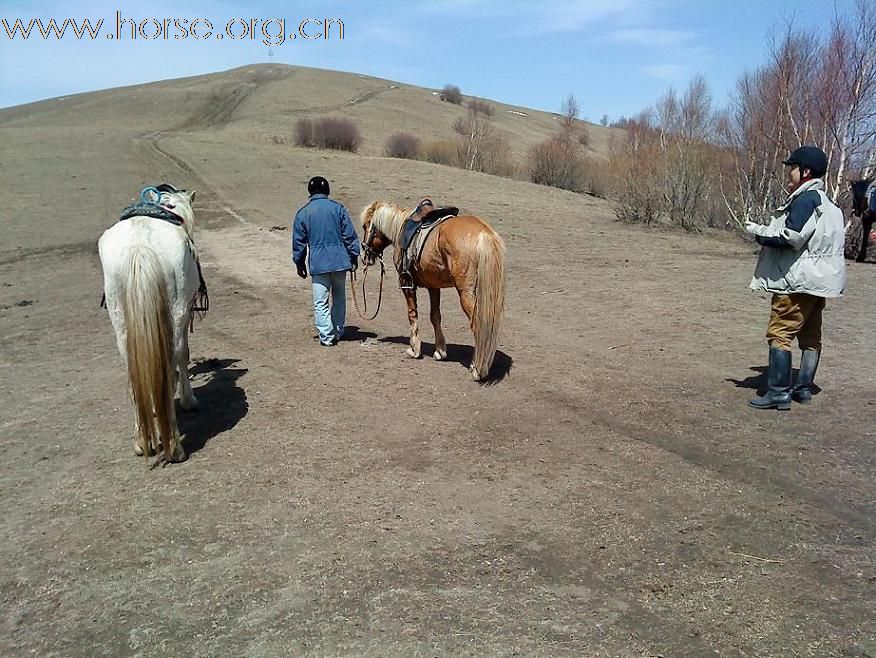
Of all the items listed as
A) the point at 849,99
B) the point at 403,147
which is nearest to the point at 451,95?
the point at 403,147

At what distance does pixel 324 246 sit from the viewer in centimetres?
757

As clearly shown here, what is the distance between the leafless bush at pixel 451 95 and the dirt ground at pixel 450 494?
79730 millimetres

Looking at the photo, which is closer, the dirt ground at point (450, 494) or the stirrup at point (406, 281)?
the dirt ground at point (450, 494)

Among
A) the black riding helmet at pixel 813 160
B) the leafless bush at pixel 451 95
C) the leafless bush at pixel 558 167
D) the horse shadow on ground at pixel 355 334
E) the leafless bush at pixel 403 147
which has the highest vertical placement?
the leafless bush at pixel 451 95

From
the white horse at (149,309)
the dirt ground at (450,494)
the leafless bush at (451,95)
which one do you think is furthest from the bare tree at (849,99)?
the leafless bush at (451,95)

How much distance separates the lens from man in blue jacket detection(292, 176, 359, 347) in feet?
24.8

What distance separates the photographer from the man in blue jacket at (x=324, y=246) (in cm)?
756

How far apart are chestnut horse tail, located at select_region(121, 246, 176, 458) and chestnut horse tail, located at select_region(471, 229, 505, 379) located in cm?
276

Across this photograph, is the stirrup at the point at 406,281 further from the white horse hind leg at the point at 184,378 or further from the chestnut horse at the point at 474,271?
the white horse hind leg at the point at 184,378

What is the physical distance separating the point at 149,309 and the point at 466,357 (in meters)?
3.80

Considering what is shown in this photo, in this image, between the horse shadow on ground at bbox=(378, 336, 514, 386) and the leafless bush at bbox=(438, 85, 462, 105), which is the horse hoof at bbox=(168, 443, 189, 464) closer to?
the horse shadow on ground at bbox=(378, 336, 514, 386)

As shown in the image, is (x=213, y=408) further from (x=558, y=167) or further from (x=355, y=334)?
(x=558, y=167)

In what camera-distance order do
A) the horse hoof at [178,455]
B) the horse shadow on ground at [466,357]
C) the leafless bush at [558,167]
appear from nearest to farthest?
the horse hoof at [178,455], the horse shadow on ground at [466,357], the leafless bush at [558,167]

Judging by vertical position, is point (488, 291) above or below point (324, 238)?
below
